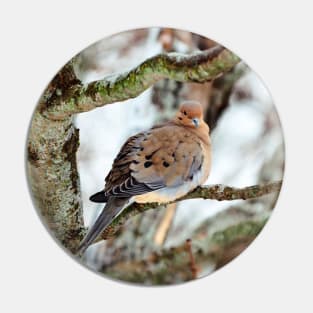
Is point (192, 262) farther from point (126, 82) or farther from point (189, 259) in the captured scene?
point (126, 82)

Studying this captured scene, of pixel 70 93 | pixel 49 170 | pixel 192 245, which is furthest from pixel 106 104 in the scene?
pixel 192 245

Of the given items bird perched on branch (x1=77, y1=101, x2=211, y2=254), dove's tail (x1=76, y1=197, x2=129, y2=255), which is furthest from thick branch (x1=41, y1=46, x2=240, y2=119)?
dove's tail (x1=76, y1=197, x2=129, y2=255)

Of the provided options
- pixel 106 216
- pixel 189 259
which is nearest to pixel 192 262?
pixel 189 259

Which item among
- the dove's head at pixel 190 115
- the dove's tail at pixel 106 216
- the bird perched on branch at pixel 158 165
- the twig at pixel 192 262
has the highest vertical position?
the dove's head at pixel 190 115

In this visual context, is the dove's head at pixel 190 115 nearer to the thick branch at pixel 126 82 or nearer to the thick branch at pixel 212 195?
the thick branch at pixel 126 82

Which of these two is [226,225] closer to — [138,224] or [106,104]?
[138,224]

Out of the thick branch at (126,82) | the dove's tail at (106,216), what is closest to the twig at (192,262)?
the dove's tail at (106,216)

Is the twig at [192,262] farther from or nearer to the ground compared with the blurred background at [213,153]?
nearer to the ground
